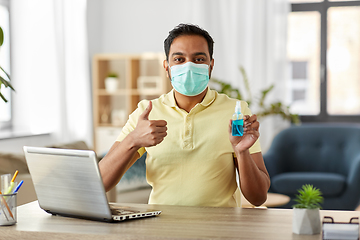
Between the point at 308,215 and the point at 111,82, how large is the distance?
430cm

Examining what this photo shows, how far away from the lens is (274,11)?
16.4ft

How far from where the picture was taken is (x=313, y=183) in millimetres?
3947

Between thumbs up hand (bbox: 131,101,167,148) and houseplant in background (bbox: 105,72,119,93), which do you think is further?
houseplant in background (bbox: 105,72,119,93)

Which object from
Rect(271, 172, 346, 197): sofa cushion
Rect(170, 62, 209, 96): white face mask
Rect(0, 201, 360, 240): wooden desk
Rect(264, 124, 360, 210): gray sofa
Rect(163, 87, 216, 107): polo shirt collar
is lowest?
Rect(271, 172, 346, 197): sofa cushion

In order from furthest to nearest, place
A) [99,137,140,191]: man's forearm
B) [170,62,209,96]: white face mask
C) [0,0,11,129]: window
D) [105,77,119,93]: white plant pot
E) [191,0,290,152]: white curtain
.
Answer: [105,77,119,93]: white plant pot, [191,0,290,152]: white curtain, [0,0,11,129]: window, [170,62,209,96]: white face mask, [99,137,140,191]: man's forearm

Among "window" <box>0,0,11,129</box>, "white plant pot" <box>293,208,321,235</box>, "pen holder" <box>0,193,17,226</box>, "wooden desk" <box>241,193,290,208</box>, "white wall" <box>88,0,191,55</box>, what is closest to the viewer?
"white plant pot" <box>293,208,321,235</box>

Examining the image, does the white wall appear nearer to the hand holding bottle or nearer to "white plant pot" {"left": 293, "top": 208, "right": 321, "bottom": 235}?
the hand holding bottle

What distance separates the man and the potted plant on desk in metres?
0.33

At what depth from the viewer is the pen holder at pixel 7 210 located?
119 centimetres

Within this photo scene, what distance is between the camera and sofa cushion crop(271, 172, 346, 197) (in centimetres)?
390

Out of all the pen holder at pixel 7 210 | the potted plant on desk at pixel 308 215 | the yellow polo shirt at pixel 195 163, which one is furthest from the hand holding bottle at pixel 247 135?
the pen holder at pixel 7 210

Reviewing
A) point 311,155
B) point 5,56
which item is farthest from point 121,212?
point 5,56

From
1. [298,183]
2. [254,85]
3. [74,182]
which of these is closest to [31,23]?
[254,85]

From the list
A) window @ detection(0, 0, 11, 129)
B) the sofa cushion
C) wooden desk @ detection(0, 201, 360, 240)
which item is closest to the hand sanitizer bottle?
wooden desk @ detection(0, 201, 360, 240)
